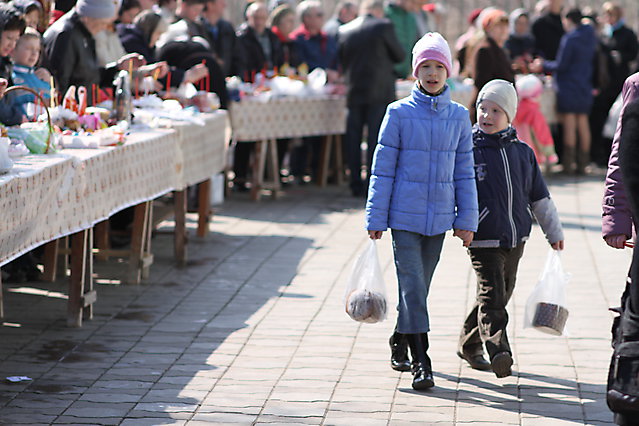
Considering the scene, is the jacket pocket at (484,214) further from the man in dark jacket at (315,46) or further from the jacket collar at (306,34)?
the jacket collar at (306,34)

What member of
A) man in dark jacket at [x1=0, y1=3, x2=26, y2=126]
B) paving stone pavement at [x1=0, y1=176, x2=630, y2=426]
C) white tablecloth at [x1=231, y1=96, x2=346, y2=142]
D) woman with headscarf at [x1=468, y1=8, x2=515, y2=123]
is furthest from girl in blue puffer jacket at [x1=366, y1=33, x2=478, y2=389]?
white tablecloth at [x1=231, y1=96, x2=346, y2=142]

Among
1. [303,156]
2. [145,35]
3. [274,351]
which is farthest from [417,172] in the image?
[303,156]

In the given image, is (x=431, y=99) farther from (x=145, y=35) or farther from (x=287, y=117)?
(x=287, y=117)

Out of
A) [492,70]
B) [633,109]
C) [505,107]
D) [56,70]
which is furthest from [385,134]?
[492,70]

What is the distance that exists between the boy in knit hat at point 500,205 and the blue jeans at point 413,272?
0.87ft

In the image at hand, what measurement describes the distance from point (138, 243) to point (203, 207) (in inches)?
76.1

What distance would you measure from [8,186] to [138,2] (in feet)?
17.9

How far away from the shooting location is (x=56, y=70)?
339 inches

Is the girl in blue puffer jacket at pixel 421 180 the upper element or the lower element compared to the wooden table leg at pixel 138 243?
upper

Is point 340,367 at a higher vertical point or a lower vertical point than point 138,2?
lower

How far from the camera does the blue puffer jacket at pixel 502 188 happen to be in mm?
5984

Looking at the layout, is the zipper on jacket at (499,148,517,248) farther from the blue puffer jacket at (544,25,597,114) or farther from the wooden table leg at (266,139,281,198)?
the blue puffer jacket at (544,25,597,114)

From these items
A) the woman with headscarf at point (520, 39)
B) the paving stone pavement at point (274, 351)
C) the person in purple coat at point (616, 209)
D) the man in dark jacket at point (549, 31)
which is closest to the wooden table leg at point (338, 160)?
the woman with headscarf at point (520, 39)

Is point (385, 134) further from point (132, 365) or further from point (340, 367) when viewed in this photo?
point (132, 365)
